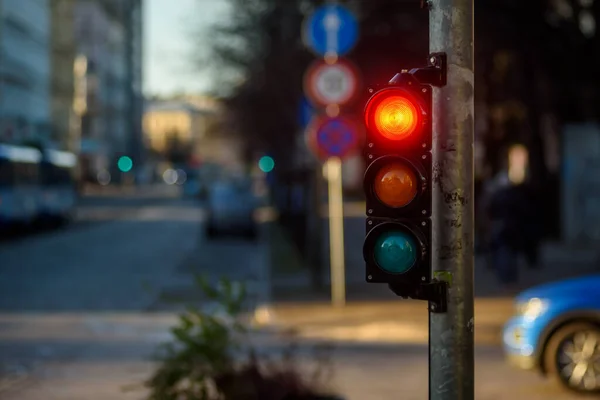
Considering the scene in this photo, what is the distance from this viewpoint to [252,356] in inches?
277

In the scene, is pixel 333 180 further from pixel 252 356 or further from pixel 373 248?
pixel 373 248

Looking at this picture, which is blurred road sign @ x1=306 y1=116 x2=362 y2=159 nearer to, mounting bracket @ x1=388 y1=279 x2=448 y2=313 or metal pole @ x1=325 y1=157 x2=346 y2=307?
metal pole @ x1=325 y1=157 x2=346 y2=307

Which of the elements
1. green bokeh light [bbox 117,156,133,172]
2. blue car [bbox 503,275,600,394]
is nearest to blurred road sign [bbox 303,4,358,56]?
blue car [bbox 503,275,600,394]

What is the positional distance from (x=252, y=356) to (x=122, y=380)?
13.3 ft

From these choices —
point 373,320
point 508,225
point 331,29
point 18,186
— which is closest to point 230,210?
point 18,186

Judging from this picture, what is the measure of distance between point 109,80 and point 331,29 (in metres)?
113

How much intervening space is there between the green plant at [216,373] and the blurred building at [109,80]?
90299mm

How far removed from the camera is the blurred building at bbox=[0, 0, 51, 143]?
7069 cm

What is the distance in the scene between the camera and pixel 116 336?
1400 cm

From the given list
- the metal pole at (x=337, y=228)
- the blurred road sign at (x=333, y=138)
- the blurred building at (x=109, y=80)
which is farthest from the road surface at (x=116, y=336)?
the blurred building at (x=109, y=80)

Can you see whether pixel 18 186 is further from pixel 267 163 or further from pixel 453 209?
pixel 453 209

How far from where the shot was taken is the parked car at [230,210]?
120 feet

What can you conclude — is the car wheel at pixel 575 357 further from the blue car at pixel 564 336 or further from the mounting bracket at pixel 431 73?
the mounting bracket at pixel 431 73

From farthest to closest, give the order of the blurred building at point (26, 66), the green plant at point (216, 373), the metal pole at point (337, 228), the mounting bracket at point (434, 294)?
the blurred building at point (26, 66) < the metal pole at point (337, 228) < the green plant at point (216, 373) < the mounting bracket at point (434, 294)
